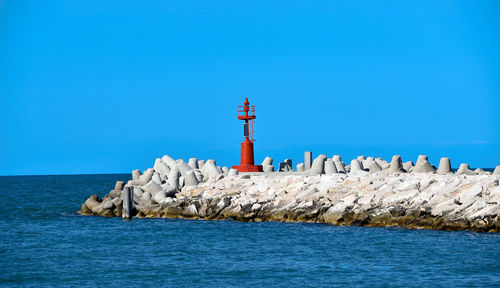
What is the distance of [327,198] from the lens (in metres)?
24.4

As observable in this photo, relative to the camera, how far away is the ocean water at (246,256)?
15.1 meters

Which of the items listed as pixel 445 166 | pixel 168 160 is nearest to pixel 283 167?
pixel 168 160

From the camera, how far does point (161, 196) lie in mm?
27969

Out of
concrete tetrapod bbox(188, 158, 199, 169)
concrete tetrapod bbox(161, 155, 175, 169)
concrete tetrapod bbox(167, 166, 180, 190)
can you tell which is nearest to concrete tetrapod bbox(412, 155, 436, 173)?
concrete tetrapod bbox(167, 166, 180, 190)

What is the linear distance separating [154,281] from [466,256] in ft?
23.7

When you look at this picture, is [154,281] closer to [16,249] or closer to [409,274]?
[409,274]

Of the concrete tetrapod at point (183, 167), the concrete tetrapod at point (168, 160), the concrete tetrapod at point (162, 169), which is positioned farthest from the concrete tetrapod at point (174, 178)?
the concrete tetrapod at point (168, 160)

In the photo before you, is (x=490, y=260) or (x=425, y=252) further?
(x=425, y=252)

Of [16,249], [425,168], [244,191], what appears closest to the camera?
[16,249]

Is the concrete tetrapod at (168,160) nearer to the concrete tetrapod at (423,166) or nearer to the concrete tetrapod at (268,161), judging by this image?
the concrete tetrapod at (268,161)

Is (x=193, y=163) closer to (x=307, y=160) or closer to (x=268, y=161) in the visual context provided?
(x=268, y=161)

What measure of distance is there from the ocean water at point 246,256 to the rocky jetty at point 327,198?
2.34 feet

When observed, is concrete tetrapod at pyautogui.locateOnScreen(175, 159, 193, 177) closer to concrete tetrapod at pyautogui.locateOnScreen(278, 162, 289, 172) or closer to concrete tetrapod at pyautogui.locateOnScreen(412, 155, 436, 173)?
concrete tetrapod at pyautogui.locateOnScreen(278, 162, 289, 172)

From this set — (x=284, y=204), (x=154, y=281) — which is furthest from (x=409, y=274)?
(x=284, y=204)
